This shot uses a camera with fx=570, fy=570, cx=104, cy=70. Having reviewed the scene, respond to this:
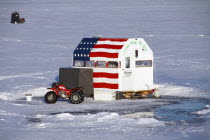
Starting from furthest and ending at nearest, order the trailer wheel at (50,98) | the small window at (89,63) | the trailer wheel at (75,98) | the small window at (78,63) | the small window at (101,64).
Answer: the small window at (78,63) → the small window at (89,63) → the small window at (101,64) → the trailer wheel at (50,98) → the trailer wheel at (75,98)

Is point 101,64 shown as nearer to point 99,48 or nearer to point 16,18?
point 99,48

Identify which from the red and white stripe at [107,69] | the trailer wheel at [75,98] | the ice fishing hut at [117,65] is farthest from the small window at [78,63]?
the trailer wheel at [75,98]

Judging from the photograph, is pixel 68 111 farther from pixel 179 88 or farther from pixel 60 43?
pixel 60 43

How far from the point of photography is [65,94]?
2273 centimetres

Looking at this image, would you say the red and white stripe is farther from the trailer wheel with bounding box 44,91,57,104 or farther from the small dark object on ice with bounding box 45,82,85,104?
the trailer wheel with bounding box 44,91,57,104

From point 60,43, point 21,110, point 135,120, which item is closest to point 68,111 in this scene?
point 21,110

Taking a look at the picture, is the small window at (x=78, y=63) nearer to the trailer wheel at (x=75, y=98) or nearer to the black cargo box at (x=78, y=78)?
the black cargo box at (x=78, y=78)

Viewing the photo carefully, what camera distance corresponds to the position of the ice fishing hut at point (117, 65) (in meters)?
23.1

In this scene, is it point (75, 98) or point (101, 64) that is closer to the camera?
point (75, 98)

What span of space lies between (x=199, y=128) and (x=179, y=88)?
7.54 meters

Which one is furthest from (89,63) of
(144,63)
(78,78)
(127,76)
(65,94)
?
(144,63)

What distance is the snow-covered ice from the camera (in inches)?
702

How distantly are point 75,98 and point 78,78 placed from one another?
903mm

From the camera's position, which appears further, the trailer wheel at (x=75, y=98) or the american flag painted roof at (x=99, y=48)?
the american flag painted roof at (x=99, y=48)
